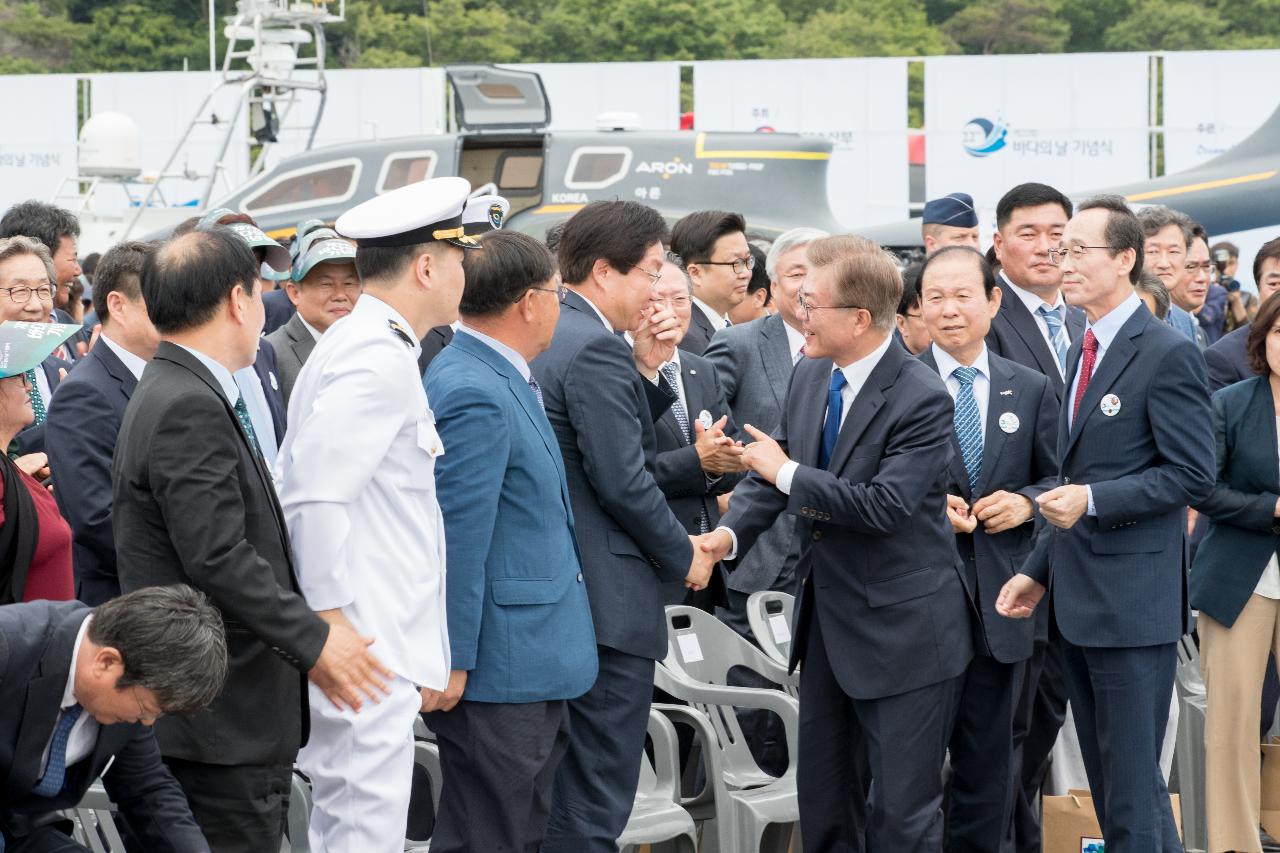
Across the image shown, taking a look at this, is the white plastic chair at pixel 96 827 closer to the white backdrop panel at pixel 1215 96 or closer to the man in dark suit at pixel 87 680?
the man in dark suit at pixel 87 680

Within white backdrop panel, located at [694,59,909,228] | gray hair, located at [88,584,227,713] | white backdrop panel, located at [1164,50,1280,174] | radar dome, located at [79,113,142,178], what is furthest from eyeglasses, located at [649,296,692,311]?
white backdrop panel, located at [1164,50,1280,174]

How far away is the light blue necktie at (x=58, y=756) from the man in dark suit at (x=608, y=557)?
1.26 m

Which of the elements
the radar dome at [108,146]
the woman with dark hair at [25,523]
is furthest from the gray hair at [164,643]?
the radar dome at [108,146]

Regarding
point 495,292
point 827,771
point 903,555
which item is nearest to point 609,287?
point 495,292

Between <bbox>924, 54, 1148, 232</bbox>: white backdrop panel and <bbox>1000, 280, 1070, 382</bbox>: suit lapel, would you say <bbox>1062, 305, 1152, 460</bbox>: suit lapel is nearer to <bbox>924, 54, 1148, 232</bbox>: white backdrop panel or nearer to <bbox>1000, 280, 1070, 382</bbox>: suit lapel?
<bbox>1000, 280, 1070, 382</bbox>: suit lapel

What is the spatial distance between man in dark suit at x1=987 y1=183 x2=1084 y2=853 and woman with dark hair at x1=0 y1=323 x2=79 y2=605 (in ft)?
8.94

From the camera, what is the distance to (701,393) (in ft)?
17.6

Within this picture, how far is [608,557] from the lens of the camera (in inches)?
149

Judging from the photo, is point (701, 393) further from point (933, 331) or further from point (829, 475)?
point (829, 475)

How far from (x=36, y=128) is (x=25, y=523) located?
20.1 metres

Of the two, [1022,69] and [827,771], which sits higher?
[1022,69]

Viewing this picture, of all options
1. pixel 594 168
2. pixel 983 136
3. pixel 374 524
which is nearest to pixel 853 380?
pixel 374 524

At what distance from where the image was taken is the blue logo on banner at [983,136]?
19828 mm

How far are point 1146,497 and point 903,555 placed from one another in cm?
70
